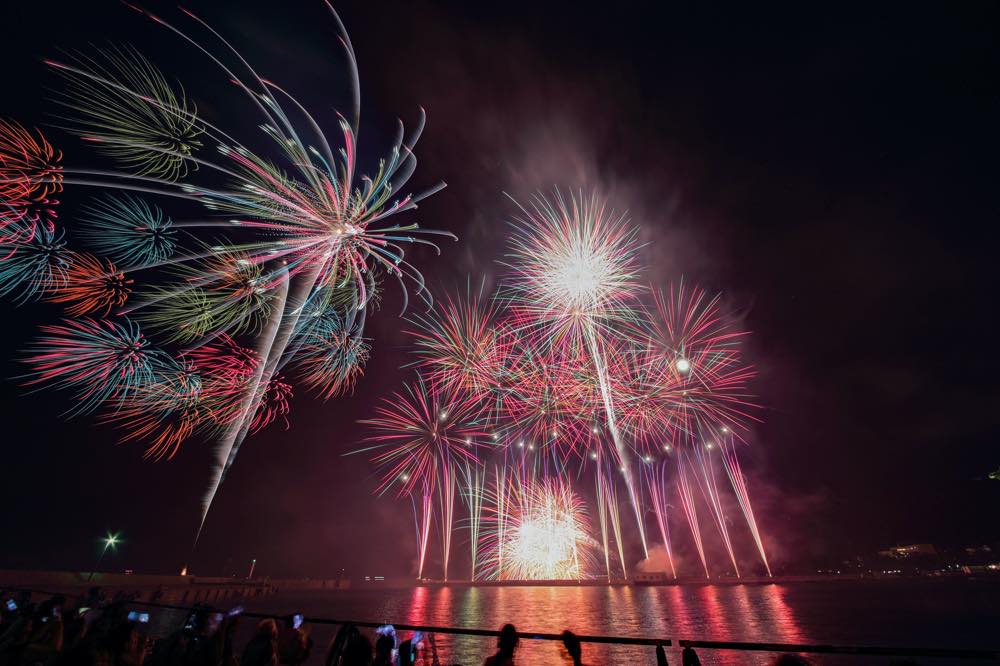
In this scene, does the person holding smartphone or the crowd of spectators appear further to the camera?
the person holding smartphone

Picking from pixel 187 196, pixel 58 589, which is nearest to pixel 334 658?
pixel 187 196

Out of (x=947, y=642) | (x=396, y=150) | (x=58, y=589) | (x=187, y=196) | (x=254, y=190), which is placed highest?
(x=396, y=150)

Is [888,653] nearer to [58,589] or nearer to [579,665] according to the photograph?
[579,665]

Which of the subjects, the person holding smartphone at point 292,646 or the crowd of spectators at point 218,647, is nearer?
the crowd of spectators at point 218,647

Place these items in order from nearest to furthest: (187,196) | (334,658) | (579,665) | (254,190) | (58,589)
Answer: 1. (579,665)
2. (334,658)
3. (187,196)
4. (254,190)
5. (58,589)

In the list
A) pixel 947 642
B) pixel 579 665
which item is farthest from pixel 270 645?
pixel 947 642

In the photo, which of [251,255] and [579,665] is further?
[251,255]

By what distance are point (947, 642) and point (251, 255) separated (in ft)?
170

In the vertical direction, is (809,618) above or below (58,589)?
below

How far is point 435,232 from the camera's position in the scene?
25.2 m

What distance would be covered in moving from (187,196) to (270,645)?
19.2 metres

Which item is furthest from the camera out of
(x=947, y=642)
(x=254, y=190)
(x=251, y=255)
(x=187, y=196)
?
(x=947, y=642)

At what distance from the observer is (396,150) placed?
22.6 metres

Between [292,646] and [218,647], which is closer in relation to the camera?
[218,647]
